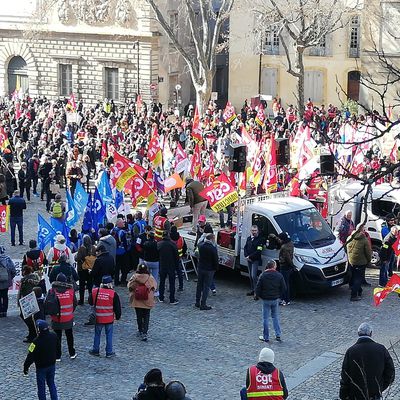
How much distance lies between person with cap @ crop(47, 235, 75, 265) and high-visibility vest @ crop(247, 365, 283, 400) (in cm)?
721

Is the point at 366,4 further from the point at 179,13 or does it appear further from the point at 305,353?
the point at 305,353

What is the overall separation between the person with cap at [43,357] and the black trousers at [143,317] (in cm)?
317

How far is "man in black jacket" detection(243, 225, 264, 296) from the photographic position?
19.0m

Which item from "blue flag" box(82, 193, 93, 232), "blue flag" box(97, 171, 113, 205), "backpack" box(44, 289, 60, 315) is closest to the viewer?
"backpack" box(44, 289, 60, 315)

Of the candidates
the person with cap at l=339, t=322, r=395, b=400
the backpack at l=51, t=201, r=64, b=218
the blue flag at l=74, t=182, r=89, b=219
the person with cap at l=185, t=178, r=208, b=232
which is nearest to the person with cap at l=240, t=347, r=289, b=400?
the person with cap at l=339, t=322, r=395, b=400

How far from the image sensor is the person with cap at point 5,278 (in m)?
16.9

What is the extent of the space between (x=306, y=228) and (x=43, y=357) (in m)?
7.85

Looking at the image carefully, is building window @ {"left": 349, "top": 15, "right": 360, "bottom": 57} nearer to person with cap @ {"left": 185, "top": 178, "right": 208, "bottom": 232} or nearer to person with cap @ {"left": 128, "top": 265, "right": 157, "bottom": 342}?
person with cap @ {"left": 185, "top": 178, "right": 208, "bottom": 232}

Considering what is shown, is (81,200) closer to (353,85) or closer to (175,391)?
(175,391)

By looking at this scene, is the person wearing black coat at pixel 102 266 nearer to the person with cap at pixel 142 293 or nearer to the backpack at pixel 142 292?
the person with cap at pixel 142 293

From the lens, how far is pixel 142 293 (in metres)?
16.1

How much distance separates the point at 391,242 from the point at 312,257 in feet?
6.08

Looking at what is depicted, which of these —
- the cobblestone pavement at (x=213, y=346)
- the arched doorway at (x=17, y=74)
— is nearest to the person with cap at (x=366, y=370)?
the cobblestone pavement at (x=213, y=346)

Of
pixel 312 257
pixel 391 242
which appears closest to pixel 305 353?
pixel 312 257
